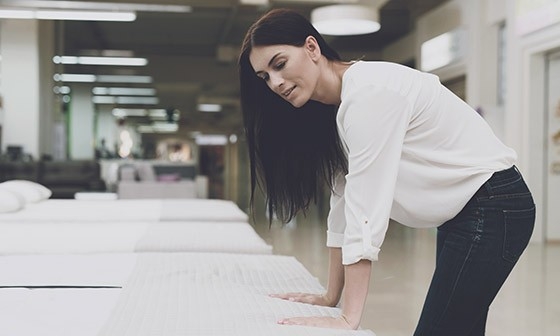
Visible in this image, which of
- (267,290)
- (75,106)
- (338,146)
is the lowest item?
(267,290)

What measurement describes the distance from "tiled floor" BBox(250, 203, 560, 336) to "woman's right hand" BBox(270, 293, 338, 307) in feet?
4.49

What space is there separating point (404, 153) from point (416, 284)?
9.73 ft

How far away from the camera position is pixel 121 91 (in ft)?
69.7

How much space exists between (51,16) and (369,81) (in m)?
9.15

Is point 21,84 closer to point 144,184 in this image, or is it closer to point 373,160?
point 144,184

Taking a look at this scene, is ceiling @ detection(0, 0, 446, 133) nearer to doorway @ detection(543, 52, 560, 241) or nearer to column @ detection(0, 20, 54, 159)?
column @ detection(0, 20, 54, 159)

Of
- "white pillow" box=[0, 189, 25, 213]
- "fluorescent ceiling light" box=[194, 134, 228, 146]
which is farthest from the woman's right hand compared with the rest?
"fluorescent ceiling light" box=[194, 134, 228, 146]

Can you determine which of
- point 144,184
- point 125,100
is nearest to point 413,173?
point 144,184

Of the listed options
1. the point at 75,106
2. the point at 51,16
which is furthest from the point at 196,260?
the point at 75,106

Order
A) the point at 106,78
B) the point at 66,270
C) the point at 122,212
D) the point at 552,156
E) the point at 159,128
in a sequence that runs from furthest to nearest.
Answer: the point at 159,128 < the point at 106,78 < the point at 552,156 < the point at 122,212 < the point at 66,270

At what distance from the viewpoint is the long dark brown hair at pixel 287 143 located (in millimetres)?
1639

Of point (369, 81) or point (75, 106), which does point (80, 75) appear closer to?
point (75, 106)

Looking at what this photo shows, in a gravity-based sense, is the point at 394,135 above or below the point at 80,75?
below

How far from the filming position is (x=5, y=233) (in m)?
2.79
